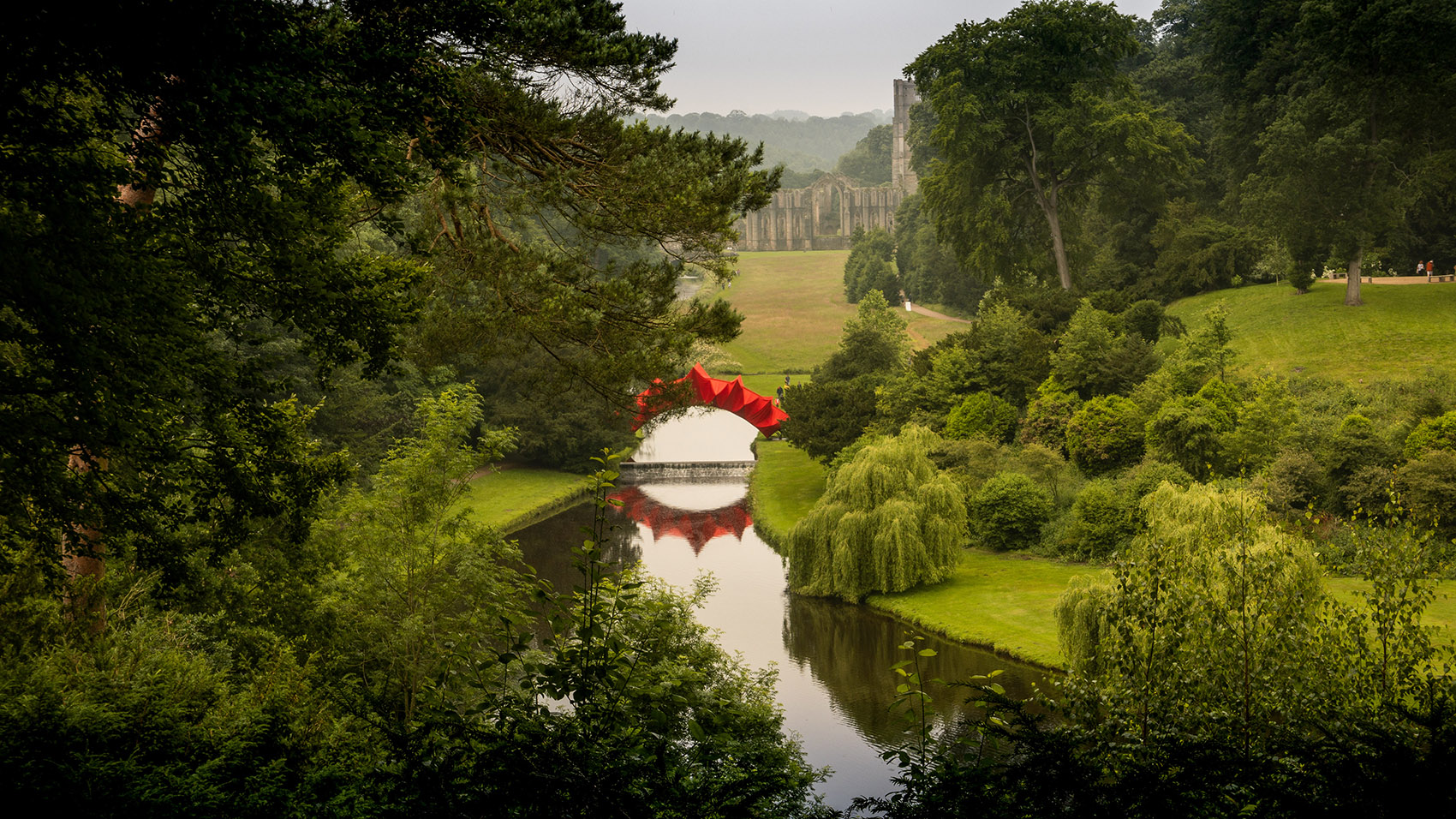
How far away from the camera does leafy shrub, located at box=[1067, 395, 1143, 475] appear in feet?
100.0

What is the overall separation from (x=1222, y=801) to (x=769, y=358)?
66368mm

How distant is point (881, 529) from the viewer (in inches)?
1050

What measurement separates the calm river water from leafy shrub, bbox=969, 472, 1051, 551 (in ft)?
18.1

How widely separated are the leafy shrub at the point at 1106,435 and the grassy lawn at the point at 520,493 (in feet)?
62.7

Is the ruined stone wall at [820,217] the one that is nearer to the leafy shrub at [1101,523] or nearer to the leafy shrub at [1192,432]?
the leafy shrub at [1192,432]

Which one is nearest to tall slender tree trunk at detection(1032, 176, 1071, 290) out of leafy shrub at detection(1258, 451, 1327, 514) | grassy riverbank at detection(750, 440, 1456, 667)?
grassy riverbank at detection(750, 440, 1456, 667)

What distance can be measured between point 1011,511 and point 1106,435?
3.83 m

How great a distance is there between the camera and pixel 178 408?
8.68 m

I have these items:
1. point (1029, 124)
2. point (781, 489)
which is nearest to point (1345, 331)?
point (1029, 124)

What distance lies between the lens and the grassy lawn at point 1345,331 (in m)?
32.9

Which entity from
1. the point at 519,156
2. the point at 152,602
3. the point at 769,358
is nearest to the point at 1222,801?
the point at 519,156

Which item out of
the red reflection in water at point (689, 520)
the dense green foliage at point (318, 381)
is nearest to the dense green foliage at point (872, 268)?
the red reflection in water at point (689, 520)

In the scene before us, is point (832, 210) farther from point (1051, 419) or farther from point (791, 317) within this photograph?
point (1051, 419)

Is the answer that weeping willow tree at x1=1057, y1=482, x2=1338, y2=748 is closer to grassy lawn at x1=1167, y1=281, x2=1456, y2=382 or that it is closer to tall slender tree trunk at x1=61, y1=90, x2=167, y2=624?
tall slender tree trunk at x1=61, y1=90, x2=167, y2=624
